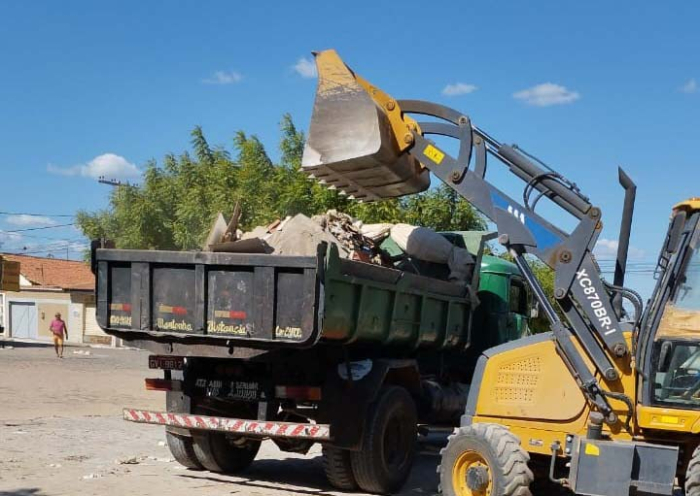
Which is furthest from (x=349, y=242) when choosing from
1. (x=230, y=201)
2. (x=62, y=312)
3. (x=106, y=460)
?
(x=62, y=312)

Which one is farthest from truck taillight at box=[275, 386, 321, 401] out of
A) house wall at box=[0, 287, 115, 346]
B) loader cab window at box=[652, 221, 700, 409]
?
house wall at box=[0, 287, 115, 346]

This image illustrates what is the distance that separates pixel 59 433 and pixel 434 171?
6.70 m

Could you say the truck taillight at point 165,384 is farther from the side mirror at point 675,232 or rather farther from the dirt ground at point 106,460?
the side mirror at point 675,232

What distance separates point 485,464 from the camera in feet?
23.6

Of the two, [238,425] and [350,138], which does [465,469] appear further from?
[350,138]

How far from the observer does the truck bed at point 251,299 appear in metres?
7.81

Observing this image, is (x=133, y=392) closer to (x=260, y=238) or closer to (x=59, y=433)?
(x=59, y=433)

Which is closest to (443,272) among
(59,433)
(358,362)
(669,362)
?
(358,362)

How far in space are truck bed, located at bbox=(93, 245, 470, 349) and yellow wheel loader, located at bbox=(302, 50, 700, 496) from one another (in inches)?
50.8

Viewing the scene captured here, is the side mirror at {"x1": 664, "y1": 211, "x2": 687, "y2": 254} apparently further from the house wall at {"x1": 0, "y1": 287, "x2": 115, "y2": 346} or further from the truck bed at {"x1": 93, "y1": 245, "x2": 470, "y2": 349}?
the house wall at {"x1": 0, "y1": 287, "x2": 115, "y2": 346}

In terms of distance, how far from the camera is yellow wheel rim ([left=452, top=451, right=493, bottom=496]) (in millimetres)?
7160

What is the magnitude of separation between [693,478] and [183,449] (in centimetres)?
548

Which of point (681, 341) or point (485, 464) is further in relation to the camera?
point (485, 464)

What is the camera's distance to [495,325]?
37.8ft
